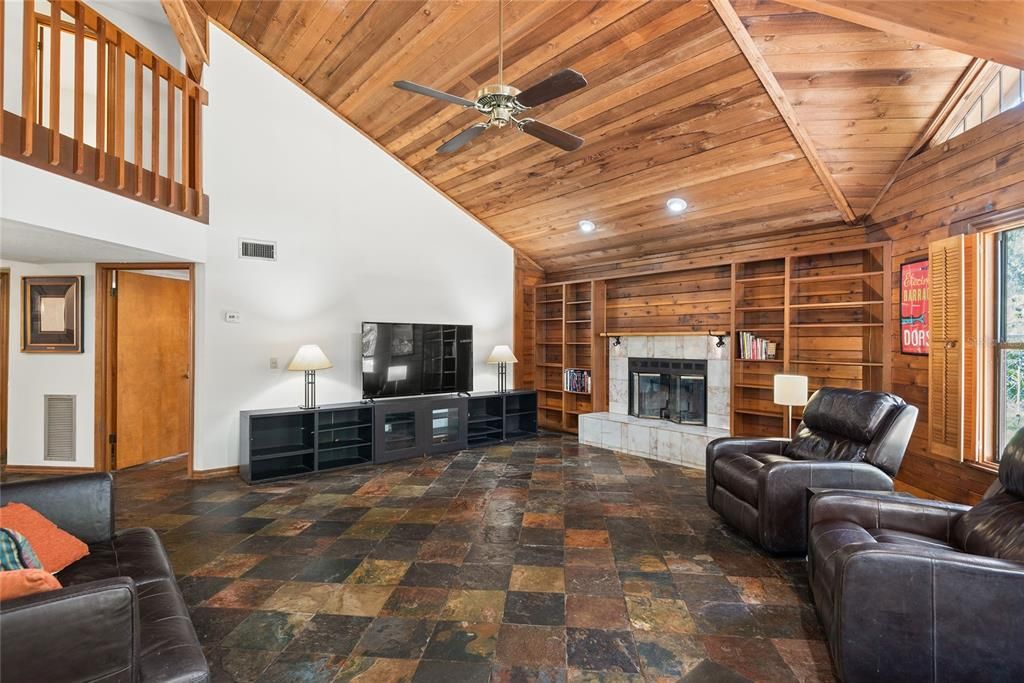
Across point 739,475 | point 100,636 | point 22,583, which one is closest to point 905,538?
point 739,475

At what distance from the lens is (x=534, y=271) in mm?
7445

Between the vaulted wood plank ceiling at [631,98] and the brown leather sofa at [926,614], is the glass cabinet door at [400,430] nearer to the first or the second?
the vaulted wood plank ceiling at [631,98]

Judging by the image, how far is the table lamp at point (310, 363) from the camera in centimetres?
473

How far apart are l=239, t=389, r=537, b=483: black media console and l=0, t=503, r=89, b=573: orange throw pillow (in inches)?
101

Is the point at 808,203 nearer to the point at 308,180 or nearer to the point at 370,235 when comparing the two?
the point at 370,235

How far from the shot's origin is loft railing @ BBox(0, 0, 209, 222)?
299 cm

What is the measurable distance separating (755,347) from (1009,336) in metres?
1.96

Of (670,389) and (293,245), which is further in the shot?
(670,389)

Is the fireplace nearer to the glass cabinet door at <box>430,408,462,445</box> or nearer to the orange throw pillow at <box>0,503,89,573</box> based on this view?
the glass cabinet door at <box>430,408,462,445</box>

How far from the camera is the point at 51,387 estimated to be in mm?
4664

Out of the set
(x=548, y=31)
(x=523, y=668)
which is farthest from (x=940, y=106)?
(x=523, y=668)

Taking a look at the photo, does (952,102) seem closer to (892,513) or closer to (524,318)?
(892,513)

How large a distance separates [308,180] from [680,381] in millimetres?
4797

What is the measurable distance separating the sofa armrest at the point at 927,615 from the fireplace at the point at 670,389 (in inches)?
153
